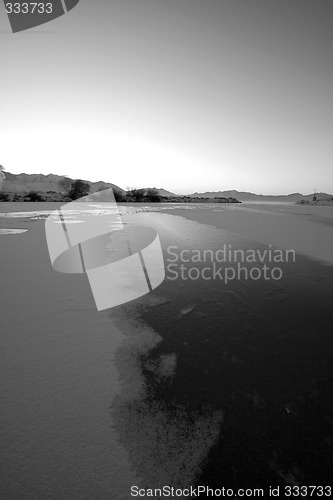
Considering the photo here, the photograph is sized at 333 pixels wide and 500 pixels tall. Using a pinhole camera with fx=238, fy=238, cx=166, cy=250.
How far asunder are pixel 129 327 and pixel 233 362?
4.99ft

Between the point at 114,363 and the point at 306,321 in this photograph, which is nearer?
the point at 114,363

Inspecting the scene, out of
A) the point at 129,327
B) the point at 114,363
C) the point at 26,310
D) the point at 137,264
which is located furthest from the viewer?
the point at 137,264

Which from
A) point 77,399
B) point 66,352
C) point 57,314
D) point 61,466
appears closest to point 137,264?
point 57,314

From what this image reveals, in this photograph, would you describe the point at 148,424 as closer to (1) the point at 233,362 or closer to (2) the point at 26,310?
(1) the point at 233,362

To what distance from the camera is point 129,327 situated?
3.48m

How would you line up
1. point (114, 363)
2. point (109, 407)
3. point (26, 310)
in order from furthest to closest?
point (26, 310)
point (114, 363)
point (109, 407)

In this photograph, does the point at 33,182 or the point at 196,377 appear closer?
the point at 196,377

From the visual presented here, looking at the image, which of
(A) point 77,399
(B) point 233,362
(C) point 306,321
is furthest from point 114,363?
(C) point 306,321

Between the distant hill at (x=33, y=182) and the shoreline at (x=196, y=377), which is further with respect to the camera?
the distant hill at (x=33, y=182)

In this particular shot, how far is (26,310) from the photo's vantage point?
149 inches

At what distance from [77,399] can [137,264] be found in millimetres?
4508

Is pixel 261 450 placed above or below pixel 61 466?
below

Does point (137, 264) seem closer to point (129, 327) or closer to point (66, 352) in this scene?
point (129, 327)

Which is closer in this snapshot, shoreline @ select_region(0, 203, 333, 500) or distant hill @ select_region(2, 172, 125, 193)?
shoreline @ select_region(0, 203, 333, 500)
